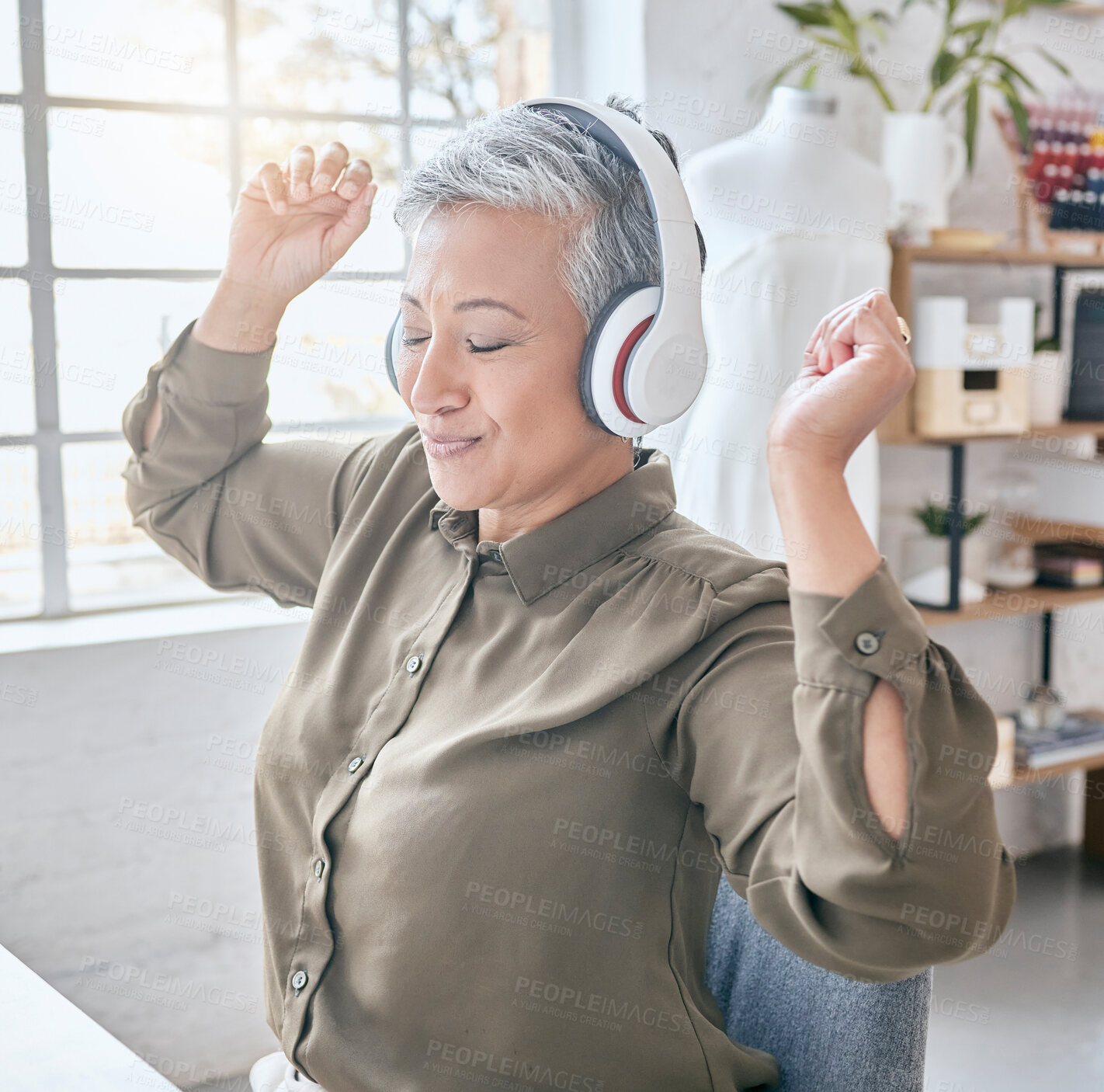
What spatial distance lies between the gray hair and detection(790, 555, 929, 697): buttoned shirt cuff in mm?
412

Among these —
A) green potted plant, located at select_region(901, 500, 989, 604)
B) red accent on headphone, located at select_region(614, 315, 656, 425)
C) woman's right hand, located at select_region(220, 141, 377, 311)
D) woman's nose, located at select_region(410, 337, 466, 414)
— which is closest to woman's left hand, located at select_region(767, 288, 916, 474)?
red accent on headphone, located at select_region(614, 315, 656, 425)

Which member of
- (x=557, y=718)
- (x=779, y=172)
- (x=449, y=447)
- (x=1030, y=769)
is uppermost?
(x=779, y=172)

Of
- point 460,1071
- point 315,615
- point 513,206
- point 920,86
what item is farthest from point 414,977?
point 920,86

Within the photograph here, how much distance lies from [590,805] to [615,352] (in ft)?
1.31

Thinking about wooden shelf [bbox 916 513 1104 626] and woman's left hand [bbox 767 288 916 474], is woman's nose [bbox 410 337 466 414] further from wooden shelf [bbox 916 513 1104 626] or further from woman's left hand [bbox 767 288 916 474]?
wooden shelf [bbox 916 513 1104 626]

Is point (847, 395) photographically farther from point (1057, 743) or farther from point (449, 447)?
point (1057, 743)

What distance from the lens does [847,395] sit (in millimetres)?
811

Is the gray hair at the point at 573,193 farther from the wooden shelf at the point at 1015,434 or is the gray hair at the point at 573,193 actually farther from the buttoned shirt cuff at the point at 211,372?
the wooden shelf at the point at 1015,434

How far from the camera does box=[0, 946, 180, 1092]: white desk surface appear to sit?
1.03 meters

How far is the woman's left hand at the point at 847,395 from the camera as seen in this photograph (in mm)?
812

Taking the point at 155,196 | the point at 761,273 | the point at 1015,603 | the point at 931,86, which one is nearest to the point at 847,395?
the point at 761,273

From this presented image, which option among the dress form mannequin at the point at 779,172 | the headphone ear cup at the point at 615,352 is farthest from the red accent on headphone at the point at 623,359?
the dress form mannequin at the point at 779,172

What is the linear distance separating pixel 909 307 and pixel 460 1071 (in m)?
2.09

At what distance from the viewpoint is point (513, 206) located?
1.06 metres
